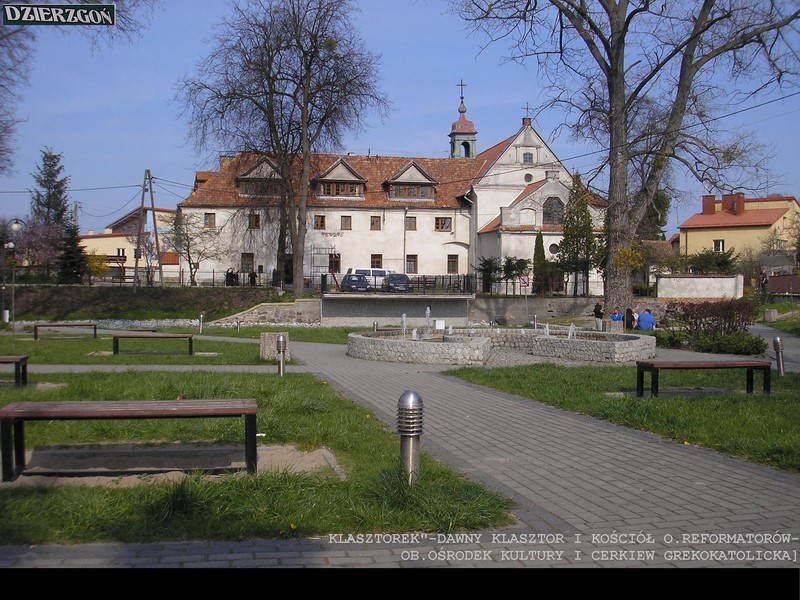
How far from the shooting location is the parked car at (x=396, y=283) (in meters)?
45.8

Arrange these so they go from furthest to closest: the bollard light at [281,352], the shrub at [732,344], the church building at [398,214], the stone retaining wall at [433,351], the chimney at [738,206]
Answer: the chimney at [738,206]
the church building at [398,214]
the shrub at [732,344]
the stone retaining wall at [433,351]
the bollard light at [281,352]

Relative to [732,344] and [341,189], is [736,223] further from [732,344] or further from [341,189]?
[732,344]

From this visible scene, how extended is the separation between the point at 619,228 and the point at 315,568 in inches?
988

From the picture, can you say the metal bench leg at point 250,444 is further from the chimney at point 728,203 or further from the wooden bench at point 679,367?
the chimney at point 728,203

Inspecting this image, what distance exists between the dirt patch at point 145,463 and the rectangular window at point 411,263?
2066 inches

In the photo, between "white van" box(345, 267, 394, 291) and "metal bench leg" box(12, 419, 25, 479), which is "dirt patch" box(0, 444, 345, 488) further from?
"white van" box(345, 267, 394, 291)

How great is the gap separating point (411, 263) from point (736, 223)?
1529 inches

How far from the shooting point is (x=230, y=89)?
44.6 meters

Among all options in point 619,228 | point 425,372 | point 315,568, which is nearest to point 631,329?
point 619,228

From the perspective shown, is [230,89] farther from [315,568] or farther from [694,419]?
[315,568]

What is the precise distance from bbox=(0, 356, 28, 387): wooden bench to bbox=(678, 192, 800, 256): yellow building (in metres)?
73.8

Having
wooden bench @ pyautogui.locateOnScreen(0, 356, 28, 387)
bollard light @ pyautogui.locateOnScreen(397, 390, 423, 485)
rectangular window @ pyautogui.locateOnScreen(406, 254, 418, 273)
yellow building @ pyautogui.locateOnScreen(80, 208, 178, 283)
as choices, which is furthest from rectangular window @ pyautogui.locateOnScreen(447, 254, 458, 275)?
bollard light @ pyautogui.locateOnScreen(397, 390, 423, 485)

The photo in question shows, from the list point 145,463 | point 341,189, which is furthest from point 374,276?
point 145,463

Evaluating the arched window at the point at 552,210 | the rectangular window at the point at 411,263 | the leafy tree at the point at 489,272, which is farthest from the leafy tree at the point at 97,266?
the arched window at the point at 552,210
